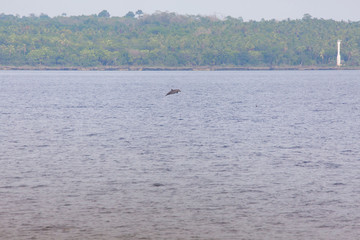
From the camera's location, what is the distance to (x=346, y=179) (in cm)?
2938

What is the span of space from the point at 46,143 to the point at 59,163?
31.5 feet

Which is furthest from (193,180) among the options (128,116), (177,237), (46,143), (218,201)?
(128,116)

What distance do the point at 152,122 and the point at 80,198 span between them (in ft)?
126

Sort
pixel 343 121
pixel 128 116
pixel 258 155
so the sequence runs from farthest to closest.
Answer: pixel 128 116, pixel 343 121, pixel 258 155

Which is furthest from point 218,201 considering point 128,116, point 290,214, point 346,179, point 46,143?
point 128,116

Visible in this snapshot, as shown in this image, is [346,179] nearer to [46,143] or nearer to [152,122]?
[46,143]

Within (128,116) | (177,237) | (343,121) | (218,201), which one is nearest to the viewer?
(177,237)

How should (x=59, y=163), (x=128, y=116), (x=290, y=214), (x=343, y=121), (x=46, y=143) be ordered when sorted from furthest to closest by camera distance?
(x=128, y=116) < (x=343, y=121) < (x=46, y=143) < (x=59, y=163) < (x=290, y=214)

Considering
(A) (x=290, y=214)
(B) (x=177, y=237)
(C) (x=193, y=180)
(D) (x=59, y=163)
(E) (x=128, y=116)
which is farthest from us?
(E) (x=128, y=116)

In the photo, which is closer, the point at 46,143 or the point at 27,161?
the point at 27,161

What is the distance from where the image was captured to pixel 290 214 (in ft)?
74.8

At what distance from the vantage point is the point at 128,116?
234 ft

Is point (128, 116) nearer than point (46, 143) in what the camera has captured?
No

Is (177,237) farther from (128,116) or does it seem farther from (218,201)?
(128,116)
